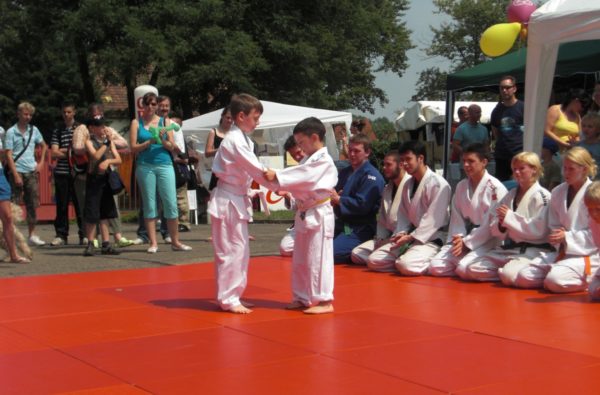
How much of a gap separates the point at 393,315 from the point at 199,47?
700 inches

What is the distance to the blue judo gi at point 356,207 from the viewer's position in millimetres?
8758

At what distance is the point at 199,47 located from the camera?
22.9 meters

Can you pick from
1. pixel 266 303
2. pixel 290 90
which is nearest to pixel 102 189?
pixel 266 303

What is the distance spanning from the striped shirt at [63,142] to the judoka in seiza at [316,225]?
16.1ft

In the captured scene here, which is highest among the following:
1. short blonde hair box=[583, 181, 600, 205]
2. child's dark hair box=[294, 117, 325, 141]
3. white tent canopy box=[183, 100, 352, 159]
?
white tent canopy box=[183, 100, 352, 159]

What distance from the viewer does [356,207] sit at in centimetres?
879

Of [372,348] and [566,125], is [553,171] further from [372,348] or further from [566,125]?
[372,348]

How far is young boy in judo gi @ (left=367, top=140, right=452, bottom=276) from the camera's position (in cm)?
812

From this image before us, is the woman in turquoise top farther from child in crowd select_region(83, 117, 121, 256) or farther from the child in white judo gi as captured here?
the child in white judo gi

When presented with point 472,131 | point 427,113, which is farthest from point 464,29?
point 472,131

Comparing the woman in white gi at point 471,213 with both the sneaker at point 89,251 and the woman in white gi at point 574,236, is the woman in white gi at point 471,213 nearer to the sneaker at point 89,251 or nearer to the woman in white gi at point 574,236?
the woman in white gi at point 574,236

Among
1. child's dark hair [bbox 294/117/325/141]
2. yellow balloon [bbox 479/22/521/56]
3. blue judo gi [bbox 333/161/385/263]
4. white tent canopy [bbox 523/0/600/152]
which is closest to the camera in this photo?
child's dark hair [bbox 294/117/325/141]

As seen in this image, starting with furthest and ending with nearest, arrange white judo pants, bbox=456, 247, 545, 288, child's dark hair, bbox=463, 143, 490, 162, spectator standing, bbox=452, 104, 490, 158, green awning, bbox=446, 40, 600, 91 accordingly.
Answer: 1. spectator standing, bbox=452, 104, 490, 158
2. green awning, bbox=446, 40, 600, 91
3. child's dark hair, bbox=463, 143, 490, 162
4. white judo pants, bbox=456, 247, 545, 288

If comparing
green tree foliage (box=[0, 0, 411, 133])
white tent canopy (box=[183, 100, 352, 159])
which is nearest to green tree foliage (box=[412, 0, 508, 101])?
green tree foliage (box=[0, 0, 411, 133])
